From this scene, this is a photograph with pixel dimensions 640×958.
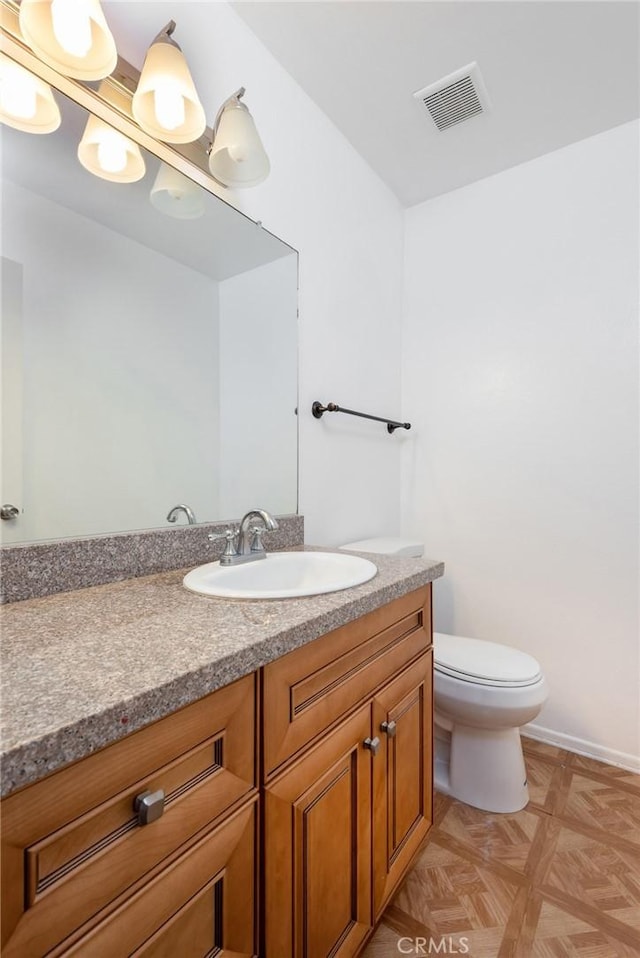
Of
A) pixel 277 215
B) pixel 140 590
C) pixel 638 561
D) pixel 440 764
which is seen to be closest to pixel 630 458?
pixel 638 561

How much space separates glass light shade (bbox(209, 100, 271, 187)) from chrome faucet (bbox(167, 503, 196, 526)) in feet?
2.96

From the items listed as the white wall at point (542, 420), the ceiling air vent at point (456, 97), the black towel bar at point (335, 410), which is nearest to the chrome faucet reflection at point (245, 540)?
the black towel bar at point (335, 410)

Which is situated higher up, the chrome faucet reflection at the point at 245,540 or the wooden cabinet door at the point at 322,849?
the chrome faucet reflection at the point at 245,540

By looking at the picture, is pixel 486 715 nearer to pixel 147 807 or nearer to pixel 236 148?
pixel 147 807

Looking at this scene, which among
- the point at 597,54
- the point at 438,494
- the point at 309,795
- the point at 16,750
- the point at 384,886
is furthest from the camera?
the point at 438,494

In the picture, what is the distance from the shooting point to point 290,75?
1.47m

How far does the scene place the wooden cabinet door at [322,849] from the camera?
0.67m

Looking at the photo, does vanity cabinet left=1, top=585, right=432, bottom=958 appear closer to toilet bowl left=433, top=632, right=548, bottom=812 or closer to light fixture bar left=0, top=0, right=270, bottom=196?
toilet bowl left=433, top=632, right=548, bottom=812

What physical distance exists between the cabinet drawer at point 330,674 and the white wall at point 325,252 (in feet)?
1.96

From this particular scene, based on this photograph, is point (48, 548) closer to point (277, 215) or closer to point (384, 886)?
point (384, 886)

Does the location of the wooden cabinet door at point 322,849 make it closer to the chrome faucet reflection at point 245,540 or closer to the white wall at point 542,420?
the chrome faucet reflection at point 245,540

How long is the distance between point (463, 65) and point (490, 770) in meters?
2.34

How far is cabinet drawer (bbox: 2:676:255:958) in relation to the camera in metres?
0.38

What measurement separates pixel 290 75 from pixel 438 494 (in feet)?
5.61
